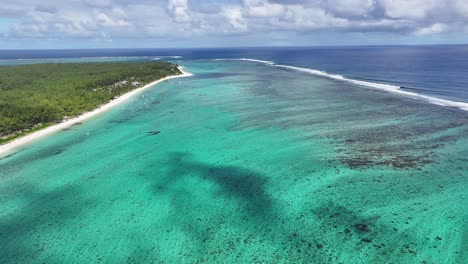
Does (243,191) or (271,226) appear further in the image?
(243,191)

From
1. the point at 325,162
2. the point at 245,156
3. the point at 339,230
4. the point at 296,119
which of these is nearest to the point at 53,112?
the point at 245,156

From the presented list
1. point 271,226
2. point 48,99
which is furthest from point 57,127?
point 271,226

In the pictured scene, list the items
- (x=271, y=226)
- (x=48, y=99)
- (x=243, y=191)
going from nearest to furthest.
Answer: (x=271, y=226), (x=243, y=191), (x=48, y=99)

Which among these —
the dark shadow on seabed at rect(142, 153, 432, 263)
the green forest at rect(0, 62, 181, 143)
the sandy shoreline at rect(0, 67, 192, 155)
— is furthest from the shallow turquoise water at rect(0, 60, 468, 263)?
the green forest at rect(0, 62, 181, 143)

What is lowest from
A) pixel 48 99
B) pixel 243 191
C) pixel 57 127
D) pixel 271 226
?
pixel 271 226

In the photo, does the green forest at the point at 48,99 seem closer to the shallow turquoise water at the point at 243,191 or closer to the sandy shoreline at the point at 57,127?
the sandy shoreline at the point at 57,127

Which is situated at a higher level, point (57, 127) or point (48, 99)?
point (48, 99)

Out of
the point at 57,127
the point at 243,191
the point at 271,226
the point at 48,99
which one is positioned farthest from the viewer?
the point at 48,99

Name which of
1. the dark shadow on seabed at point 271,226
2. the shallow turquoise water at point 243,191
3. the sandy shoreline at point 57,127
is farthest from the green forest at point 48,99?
the dark shadow on seabed at point 271,226

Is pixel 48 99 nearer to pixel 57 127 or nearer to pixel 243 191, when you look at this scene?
pixel 57 127
